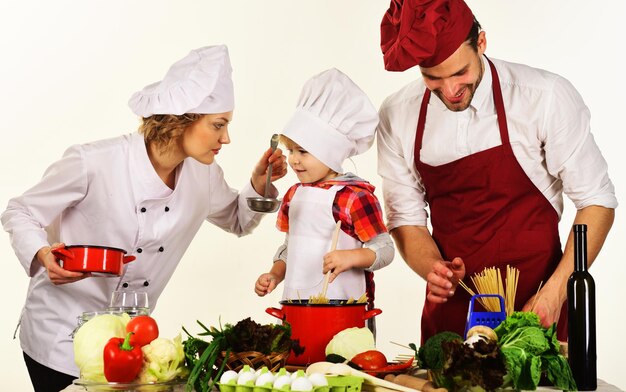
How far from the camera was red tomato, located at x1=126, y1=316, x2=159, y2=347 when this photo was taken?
1.92m

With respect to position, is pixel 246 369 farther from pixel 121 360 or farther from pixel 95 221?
pixel 95 221

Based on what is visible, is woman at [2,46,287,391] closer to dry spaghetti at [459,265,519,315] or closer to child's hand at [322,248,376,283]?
child's hand at [322,248,376,283]

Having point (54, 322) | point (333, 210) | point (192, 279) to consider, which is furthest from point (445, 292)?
point (192, 279)

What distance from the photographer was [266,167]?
3.21m

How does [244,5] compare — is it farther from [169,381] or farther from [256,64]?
[169,381]

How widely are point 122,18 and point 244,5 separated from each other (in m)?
0.76

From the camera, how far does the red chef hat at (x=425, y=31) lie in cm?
258

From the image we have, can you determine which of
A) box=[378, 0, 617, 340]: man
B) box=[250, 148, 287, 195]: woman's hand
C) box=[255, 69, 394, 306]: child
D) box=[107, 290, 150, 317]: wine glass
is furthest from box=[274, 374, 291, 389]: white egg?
box=[250, 148, 287, 195]: woman's hand

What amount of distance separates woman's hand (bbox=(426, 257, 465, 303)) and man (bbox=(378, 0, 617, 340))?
0.05 metres

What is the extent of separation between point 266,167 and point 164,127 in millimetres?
476

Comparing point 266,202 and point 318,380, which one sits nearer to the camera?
point 318,380

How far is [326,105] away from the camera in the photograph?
9.58 ft

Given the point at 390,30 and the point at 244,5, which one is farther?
the point at 244,5

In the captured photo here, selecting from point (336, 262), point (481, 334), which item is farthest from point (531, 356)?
Result: point (336, 262)
